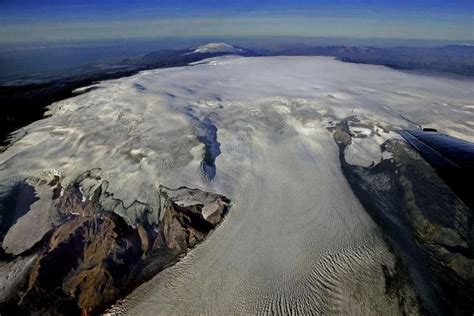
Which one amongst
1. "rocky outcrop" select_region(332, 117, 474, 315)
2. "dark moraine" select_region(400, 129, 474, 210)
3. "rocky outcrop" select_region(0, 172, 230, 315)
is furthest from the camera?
"dark moraine" select_region(400, 129, 474, 210)

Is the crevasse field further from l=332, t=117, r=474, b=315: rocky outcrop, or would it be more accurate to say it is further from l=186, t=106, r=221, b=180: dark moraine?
l=332, t=117, r=474, b=315: rocky outcrop

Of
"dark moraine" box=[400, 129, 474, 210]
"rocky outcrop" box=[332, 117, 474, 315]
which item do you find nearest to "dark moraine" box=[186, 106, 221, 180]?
"rocky outcrop" box=[332, 117, 474, 315]

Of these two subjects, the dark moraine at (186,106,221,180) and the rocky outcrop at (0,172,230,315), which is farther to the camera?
the dark moraine at (186,106,221,180)

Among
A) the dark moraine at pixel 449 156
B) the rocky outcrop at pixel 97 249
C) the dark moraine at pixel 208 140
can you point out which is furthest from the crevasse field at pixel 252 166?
the dark moraine at pixel 449 156

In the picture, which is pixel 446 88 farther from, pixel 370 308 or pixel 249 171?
pixel 370 308

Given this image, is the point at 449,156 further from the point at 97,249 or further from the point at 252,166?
the point at 97,249
